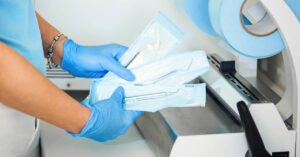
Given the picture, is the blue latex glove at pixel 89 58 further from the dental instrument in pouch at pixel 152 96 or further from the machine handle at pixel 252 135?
the machine handle at pixel 252 135

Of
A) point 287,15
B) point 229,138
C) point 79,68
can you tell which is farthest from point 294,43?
point 79,68

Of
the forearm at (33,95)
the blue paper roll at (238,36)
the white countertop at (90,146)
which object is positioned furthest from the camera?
→ the white countertop at (90,146)

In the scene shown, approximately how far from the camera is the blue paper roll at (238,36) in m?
1.03

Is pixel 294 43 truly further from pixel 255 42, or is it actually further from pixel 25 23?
pixel 25 23

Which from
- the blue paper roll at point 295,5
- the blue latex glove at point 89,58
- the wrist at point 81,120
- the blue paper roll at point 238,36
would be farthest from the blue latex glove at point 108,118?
the blue paper roll at point 295,5

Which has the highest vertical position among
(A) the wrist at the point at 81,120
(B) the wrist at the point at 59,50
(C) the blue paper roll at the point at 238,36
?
(C) the blue paper roll at the point at 238,36

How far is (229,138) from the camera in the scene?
1.06 m

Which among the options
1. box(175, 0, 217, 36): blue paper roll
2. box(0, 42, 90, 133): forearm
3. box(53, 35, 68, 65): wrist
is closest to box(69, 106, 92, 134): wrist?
box(0, 42, 90, 133): forearm

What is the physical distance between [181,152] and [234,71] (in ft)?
1.19

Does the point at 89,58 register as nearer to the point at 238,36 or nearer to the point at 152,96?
the point at 152,96

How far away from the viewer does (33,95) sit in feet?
3.16

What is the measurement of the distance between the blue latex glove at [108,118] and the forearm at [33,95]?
2cm

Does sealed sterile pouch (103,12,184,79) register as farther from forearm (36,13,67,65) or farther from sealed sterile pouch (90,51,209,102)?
forearm (36,13,67,65)

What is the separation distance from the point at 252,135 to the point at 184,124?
0.15 meters
